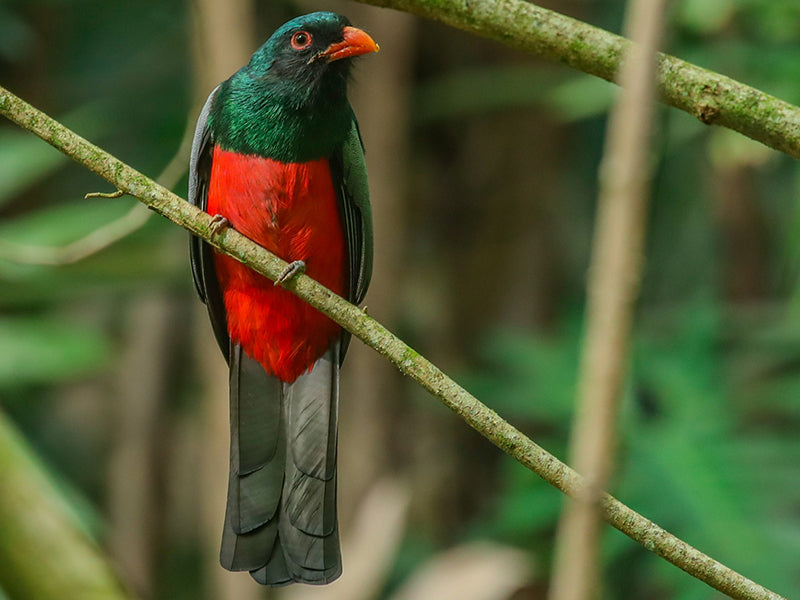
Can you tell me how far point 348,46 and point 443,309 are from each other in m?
3.49

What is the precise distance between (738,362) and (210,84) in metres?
2.83

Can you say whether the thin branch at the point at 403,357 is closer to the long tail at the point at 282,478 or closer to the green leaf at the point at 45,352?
the long tail at the point at 282,478

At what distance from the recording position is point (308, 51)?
2.62m

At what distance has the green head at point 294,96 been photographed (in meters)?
2.56

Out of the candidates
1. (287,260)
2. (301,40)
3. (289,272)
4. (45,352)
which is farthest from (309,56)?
(45,352)

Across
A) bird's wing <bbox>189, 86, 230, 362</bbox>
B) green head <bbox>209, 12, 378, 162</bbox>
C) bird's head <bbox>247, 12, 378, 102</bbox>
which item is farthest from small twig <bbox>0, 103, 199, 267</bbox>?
bird's head <bbox>247, 12, 378, 102</bbox>

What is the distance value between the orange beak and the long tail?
0.80m

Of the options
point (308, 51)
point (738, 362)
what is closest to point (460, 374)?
point (738, 362)

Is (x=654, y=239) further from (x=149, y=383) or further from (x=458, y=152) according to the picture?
(x=149, y=383)

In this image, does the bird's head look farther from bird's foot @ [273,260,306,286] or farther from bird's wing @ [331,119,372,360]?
bird's foot @ [273,260,306,286]

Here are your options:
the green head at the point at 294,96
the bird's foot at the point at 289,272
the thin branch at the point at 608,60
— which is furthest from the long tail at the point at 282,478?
the thin branch at the point at 608,60

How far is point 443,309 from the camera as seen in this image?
5.98 meters

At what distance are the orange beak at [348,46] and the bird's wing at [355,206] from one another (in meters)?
0.20

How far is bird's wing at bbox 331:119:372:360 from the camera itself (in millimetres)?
2658
